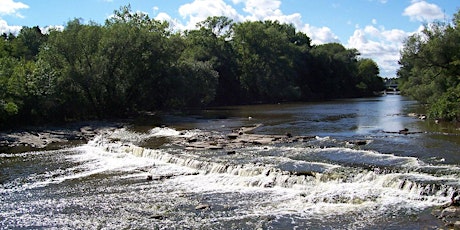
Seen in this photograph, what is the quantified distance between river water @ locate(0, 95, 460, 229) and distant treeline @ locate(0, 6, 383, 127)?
51.3 feet

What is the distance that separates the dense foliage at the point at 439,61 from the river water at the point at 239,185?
11.5m

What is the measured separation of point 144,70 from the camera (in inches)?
2443

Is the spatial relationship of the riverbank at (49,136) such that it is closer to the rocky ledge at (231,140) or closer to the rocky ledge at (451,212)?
the rocky ledge at (231,140)

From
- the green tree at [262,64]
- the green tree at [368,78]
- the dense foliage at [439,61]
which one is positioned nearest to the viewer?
the dense foliage at [439,61]

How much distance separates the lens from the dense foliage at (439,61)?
45.2 m

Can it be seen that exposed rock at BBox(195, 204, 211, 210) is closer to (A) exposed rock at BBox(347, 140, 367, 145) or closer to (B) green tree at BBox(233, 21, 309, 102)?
(A) exposed rock at BBox(347, 140, 367, 145)

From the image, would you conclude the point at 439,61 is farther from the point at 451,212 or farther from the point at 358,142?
the point at 451,212

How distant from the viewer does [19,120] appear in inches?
1740

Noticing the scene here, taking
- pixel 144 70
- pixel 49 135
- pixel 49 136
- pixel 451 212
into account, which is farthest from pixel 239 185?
pixel 144 70

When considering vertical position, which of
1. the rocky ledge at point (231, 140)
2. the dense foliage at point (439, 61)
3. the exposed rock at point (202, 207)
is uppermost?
the dense foliage at point (439, 61)

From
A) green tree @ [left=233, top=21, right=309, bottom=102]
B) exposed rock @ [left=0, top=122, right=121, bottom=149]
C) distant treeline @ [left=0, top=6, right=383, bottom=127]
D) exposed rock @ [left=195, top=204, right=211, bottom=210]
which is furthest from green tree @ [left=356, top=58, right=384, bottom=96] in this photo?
exposed rock @ [left=195, top=204, right=211, bottom=210]

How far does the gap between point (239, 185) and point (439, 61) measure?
120 ft

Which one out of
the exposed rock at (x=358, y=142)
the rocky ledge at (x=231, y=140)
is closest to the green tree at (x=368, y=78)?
the rocky ledge at (x=231, y=140)

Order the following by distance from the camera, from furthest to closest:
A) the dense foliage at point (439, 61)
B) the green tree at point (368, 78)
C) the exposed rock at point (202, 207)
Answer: the green tree at point (368, 78) < the dense foliage at point (439, 61) < the exposed rock at point (202, 207)
